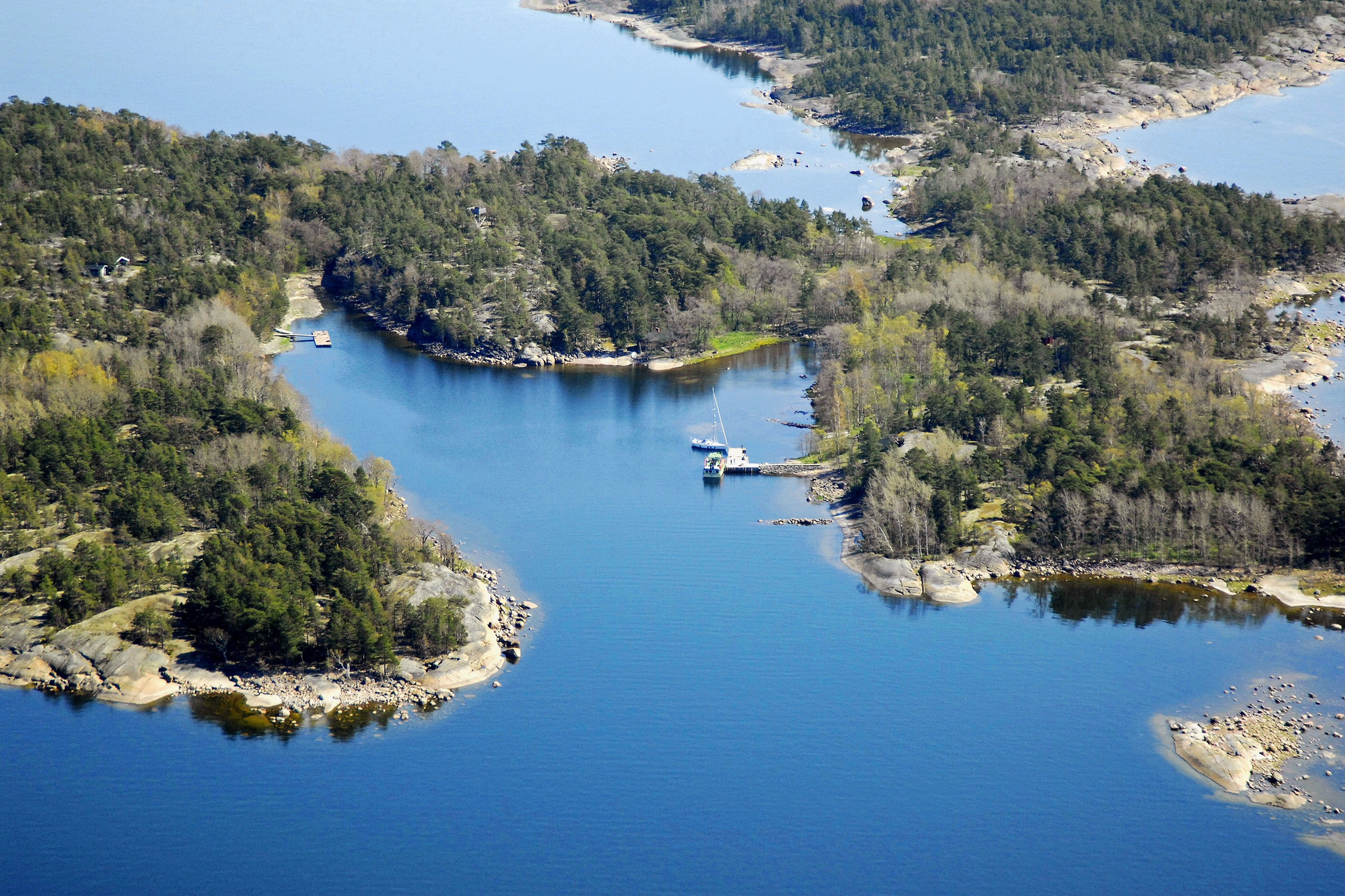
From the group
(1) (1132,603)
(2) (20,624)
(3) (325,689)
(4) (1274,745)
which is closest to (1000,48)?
(1) (1132,603)

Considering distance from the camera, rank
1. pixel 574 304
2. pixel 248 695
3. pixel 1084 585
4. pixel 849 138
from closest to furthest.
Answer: pixel 248 695 → pixel 1084 585 → pixel 574 304 → pixel 849 138

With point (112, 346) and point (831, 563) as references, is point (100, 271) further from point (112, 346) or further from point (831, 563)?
point (831, 563)

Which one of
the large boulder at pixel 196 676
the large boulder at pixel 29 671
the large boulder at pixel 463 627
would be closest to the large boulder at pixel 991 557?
the large boulder at pixel 463 627

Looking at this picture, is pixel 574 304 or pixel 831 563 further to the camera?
pixel 574 304

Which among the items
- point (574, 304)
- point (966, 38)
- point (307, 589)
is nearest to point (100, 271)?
point (574, 304)

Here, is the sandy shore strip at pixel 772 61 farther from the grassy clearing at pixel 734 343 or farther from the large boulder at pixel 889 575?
the large boulder at pixel 889 575

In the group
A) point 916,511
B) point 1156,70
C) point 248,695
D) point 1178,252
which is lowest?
point 248,695

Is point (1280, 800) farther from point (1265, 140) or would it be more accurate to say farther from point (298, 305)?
point (1265, 140)
